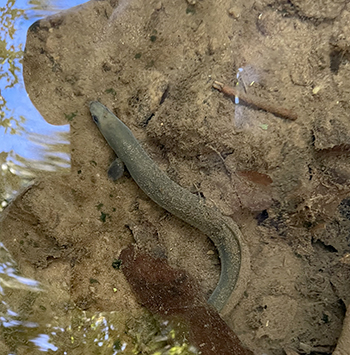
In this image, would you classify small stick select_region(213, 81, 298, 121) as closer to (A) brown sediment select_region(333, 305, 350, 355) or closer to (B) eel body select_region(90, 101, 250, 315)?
(B) eel body select_region(90, 101, 250, 315)

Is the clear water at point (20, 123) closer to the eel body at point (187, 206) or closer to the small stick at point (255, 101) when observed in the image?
the eel body at point (187, 206)

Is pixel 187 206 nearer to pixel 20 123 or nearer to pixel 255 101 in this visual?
pixel 255 101

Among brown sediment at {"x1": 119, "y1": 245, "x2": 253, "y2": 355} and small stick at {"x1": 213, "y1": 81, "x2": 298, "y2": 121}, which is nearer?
brown sediment at {"x1": 119, "y1": 245, "x2": 253, "y2": 355}

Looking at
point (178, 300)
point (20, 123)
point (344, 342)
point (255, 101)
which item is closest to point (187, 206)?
point (178, 300)

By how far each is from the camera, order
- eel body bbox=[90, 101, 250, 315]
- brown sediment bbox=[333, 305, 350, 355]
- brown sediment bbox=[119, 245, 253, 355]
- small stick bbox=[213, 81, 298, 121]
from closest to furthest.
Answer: brown sediment bbox=[333, 305, 350, 355], brown sediment bbox=[119, 245, 253, 355], eel body bbox=[90, 101, 250, 315], small stick bbox=[213, 81, 298, 121]

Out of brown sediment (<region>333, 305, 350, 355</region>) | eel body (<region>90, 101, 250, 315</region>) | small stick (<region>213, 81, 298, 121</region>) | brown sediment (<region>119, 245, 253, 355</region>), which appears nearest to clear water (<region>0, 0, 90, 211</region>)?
eel body (<region>90, 101, 250, 315</region>)
